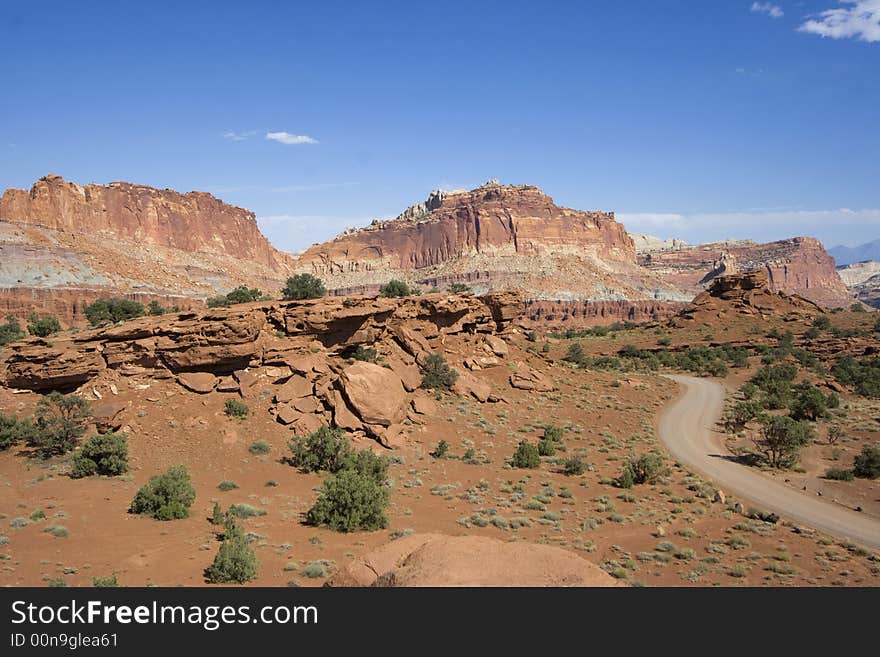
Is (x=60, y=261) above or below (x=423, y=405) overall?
above

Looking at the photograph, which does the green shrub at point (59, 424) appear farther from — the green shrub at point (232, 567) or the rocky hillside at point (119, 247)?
the rocky hillside at point (119, 247)

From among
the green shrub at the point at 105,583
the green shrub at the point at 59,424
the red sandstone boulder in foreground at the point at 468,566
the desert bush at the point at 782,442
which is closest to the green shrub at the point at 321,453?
the green shrub at the point at 59,424

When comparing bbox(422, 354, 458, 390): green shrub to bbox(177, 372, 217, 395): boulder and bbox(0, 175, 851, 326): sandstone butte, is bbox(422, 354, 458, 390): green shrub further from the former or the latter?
bbox(0, 175, 851, 326): sandstone butte

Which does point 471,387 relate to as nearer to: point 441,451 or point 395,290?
point 441,451

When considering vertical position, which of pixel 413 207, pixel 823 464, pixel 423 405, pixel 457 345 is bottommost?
pixel 823 464

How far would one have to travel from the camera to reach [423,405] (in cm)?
2761

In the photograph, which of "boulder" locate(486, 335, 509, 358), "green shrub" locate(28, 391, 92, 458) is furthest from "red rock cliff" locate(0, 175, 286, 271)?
"boulder" locate(486, 335, 509, 358)

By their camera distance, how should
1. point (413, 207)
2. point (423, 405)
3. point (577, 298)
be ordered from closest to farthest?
point (423, 405) → point (577, 298) → point (413, 207)

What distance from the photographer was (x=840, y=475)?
73.6ft

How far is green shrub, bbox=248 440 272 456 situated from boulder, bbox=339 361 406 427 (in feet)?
13.8

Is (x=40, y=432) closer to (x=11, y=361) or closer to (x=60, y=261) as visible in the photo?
(x=11, y=361)

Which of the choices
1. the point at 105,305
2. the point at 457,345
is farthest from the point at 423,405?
the point at 105,305

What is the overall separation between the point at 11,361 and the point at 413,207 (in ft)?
567

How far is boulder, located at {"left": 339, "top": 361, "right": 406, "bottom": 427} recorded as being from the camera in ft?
78.9
